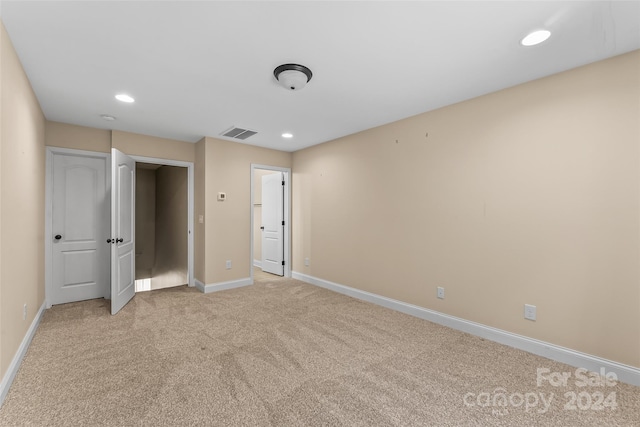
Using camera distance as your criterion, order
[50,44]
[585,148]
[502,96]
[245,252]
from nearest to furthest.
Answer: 1. [50,44]
2. [585,148]
3. [502,96]
4. [245,252]

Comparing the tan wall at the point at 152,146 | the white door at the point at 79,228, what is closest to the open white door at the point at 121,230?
the tan wall at the point at 152,146

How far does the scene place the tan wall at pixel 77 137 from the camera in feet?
12.0

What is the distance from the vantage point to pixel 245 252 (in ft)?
15.9

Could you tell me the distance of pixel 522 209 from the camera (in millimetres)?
2584

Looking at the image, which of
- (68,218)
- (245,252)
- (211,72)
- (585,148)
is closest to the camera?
(585,148)

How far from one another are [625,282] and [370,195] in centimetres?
257

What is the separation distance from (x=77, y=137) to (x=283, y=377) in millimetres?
4146

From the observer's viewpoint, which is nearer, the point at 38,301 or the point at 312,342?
the point at 312,342

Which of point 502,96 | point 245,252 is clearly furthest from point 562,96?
point 245,252

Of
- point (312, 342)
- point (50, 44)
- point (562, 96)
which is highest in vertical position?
point (50, 44)

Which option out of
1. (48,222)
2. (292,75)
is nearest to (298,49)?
(292,75)

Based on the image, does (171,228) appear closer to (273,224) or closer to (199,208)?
(199,208)

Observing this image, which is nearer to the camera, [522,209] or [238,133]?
[522,209]

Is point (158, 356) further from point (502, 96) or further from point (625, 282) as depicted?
point (502, 96)
